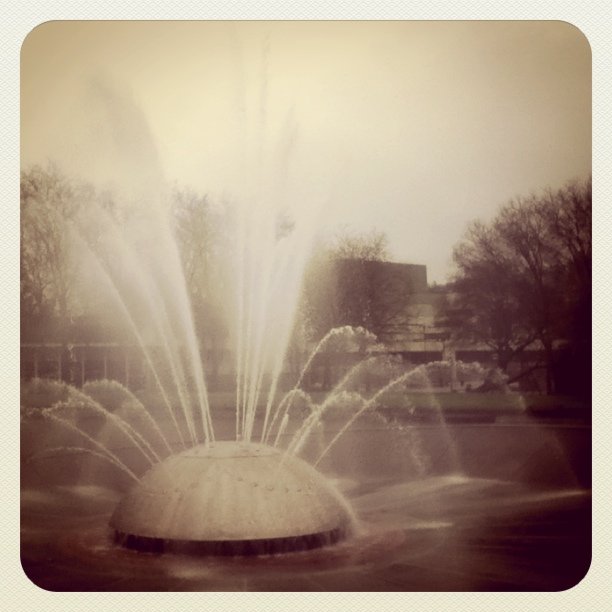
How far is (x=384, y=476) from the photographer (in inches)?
162

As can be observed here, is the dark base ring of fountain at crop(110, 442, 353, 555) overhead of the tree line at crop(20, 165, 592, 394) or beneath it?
beneath

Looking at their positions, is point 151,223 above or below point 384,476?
above

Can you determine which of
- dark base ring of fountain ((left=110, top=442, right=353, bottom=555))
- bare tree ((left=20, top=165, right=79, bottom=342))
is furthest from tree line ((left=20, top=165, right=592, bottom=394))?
dark base ring of fountain ((left=110, top=442, right=353, bottom=555))

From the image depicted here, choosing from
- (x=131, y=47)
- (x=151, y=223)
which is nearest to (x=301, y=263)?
(x=151, y=223)

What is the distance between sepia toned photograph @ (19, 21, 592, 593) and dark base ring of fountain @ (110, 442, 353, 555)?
0.09 meters

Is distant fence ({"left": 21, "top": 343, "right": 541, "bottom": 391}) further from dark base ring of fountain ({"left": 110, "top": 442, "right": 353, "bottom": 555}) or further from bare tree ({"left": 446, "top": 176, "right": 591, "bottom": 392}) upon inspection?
dark base ring of fountain ({"left": 110, "top": 442, "right": 353, "bottom": 555})

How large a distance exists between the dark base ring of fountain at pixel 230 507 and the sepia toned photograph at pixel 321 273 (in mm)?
91

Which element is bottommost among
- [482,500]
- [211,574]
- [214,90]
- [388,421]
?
[211,574]

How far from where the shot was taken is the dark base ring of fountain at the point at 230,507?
387cm

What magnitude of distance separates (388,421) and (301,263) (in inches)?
34.7

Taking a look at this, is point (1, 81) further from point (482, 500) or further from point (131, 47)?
point (482, 500)

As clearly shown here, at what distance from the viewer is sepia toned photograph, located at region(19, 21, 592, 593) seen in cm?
407

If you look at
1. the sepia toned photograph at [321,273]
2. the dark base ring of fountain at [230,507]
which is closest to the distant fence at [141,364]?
the sepia toned photograph at [321,273]

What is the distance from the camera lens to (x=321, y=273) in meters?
4.13
